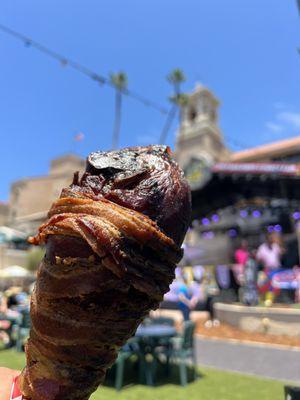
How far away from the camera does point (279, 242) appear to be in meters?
18.3

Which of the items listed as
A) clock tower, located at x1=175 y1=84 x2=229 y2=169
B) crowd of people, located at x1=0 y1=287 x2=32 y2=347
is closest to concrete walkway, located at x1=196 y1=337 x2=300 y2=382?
crowd of people, located at x1=0 y1=287 x2=32 y2=347

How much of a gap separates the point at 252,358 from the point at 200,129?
4127 centimetres

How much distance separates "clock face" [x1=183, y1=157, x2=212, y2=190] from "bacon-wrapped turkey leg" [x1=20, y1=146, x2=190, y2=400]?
2015 cm

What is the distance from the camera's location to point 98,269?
38.6 inches

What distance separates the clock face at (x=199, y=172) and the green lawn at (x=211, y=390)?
14.1 m

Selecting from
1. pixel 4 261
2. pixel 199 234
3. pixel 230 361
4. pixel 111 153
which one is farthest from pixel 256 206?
pixel 4 261

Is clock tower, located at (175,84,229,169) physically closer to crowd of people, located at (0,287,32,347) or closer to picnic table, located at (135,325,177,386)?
crowd of people, located at (0,287,32,347)

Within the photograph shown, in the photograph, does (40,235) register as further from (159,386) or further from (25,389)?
(159,386)

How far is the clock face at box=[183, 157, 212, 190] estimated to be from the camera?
21.1 meters

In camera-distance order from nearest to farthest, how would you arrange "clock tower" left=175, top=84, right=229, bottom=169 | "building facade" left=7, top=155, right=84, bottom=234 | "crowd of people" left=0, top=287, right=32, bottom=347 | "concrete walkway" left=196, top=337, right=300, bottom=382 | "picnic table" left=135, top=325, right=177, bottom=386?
"picnic table" left=135, top=325, right=177, bottom=386 < "concrete walkway" left=196, top=337, right=300, bottom=382 < "crowd of people" left=0, top=287, right=32, bottom=347 < "clock tower" left=175, top=84, right=229, bottom=169 < "building facade" left=7, top=155, right=84, bottom=234

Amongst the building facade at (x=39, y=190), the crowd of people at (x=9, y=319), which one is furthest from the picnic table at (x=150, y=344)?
the building facade at (x=39, y=190)

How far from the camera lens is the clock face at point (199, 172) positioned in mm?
21109

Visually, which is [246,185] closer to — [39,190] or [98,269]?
[98,269]

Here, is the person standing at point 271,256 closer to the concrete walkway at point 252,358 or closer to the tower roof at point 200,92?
the concrete walkway at point 252,358
